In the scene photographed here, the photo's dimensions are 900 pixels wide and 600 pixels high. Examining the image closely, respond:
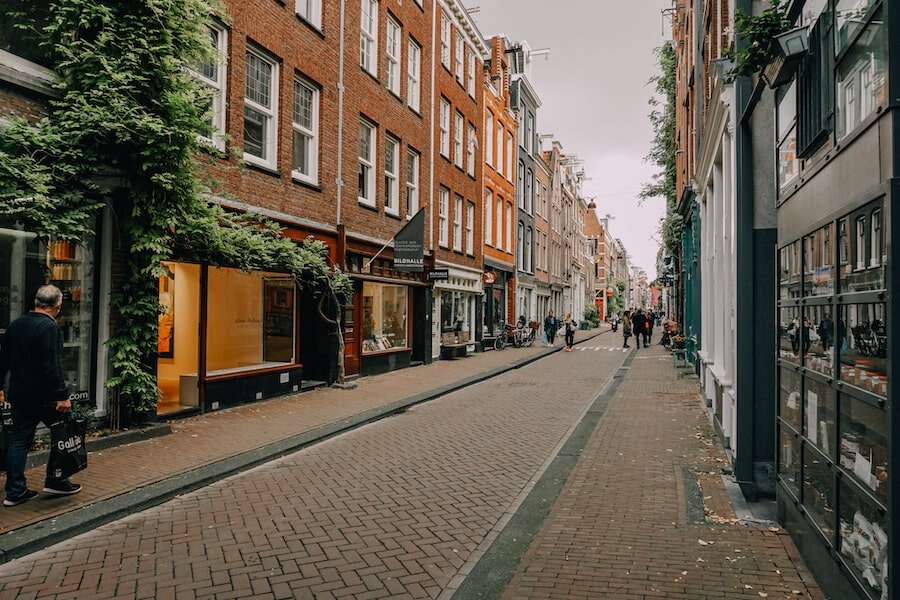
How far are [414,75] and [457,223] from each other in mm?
5882

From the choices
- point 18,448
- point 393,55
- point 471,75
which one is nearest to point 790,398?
point 18,448

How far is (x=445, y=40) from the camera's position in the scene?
72.5 feet

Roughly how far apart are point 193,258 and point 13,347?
410cm

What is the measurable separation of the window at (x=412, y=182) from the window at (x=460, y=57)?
19.4ft

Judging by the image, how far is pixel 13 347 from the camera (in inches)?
209

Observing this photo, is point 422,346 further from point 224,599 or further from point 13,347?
point 224,599

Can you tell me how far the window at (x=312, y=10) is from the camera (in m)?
13.3

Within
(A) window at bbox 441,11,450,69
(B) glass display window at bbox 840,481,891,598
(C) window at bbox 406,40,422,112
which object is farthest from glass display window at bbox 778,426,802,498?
(A) window at bbox 441,11,450,69

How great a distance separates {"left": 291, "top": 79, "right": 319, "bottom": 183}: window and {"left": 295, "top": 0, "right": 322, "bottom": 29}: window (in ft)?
4.90

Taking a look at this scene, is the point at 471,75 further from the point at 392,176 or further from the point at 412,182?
the point at 392,176

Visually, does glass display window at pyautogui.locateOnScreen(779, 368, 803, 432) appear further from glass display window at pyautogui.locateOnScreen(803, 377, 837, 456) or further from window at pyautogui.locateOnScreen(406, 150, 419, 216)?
window at pyautogui.locateOnScreen(406, 150, 419, 216)

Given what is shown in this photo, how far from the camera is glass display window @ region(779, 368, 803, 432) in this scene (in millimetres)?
4258

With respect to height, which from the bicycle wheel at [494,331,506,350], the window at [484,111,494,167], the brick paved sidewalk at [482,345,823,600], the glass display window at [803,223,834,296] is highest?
the window at [484,111,494,167]

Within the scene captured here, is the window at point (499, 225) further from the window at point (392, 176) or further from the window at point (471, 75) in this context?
the window at point (392, 176)
